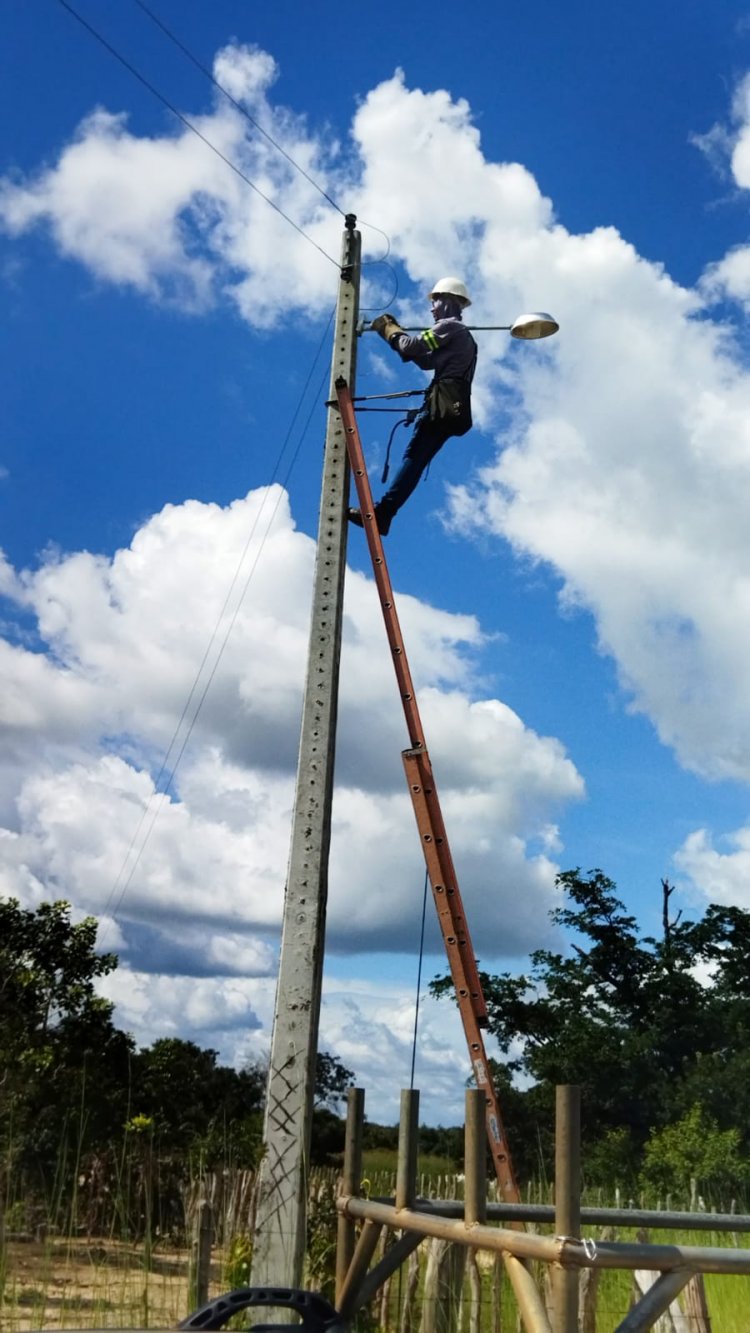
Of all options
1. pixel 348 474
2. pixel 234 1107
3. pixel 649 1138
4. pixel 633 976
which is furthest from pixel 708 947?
pixel 348 474

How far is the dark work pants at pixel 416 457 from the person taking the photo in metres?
6.21

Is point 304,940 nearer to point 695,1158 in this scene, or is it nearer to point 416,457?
point 416,457

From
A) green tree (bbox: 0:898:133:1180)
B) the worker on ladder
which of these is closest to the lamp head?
the worker on ladder

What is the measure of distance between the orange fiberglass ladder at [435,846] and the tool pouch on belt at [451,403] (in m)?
0.47

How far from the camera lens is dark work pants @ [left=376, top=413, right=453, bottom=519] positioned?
621 cm

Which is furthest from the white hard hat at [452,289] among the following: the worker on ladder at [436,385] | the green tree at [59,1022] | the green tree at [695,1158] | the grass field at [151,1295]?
the green tree at [695,1158]

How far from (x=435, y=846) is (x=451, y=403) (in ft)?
7.46

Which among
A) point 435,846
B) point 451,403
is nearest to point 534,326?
point 451,403

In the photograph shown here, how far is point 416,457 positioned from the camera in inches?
250

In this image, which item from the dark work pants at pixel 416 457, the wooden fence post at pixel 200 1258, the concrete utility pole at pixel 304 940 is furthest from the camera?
the dark work pants at pixel 416 457

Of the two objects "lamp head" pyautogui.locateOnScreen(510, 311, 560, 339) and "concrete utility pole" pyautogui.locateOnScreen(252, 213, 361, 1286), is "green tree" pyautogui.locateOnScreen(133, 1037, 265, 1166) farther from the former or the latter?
"lamp head" pyautogui.locateOnScreen(510, 311, 560, 339)

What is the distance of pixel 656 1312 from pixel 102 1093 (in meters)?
12.0

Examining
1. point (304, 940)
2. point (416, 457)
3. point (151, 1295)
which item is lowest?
point (151, 1295)

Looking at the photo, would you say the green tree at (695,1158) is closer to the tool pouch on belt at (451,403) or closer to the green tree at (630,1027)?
the green tree at (630,1027)
